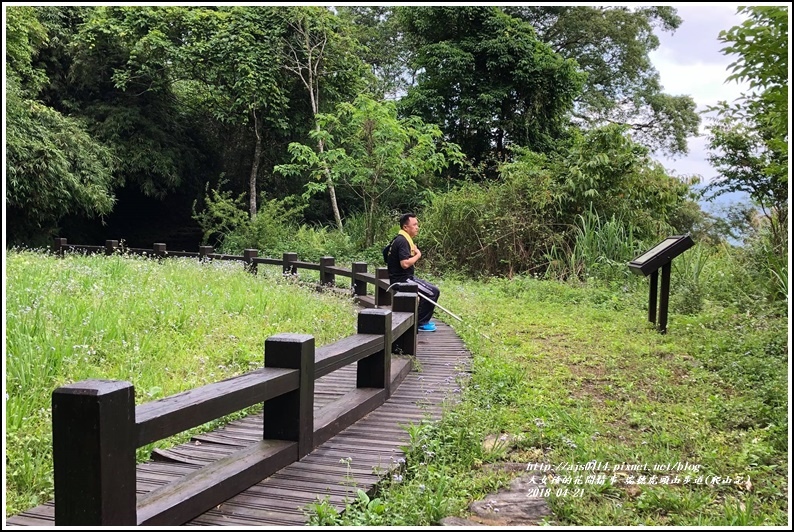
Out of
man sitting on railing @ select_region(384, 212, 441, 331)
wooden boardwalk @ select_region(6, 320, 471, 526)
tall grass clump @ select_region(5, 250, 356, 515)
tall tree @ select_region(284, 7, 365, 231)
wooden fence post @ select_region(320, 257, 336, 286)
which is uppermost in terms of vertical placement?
tall tree @ select_region(284, 7, 365, 231)

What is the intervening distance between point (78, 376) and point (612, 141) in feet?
37.7

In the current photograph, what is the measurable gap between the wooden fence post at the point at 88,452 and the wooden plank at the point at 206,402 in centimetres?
16

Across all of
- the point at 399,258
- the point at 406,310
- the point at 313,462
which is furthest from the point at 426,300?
the point at 313,462

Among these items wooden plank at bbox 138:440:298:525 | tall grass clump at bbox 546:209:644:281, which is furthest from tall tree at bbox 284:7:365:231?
wooden plank at bbox 138:440:298:525

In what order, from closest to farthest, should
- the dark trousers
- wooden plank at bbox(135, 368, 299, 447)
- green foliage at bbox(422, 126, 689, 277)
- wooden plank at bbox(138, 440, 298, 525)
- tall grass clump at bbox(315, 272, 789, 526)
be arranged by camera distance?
1. wooden plank at bbox(135, 368, 299, 447)
2. wooden plank at bbox(138, 440, 298, 525)
3. tall grass clump at bbox(315, 272, 789, 526)
4. the dark trousers
5. green foliage at bbox(422, 126, 689, 277)

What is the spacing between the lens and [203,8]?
66.1 feet

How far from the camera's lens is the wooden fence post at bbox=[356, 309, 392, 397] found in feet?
15.6

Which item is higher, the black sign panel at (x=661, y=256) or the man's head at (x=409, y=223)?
the man's head at (x=409, y=223)

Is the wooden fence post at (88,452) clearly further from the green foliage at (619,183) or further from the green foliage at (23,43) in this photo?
the green foliage at (23,43)

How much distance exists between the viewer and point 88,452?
7.13 ft

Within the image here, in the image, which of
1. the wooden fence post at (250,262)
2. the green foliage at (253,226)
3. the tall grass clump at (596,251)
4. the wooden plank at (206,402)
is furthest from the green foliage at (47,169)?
the wooden plank at (206,402)

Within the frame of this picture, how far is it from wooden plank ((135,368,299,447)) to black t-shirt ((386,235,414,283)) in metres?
4.11

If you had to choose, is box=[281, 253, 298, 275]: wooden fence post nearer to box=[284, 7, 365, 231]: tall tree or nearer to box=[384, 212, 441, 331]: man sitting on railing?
box=[384, 212, 441, 331]: man sitting on railing

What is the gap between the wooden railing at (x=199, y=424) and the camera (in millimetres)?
2184
